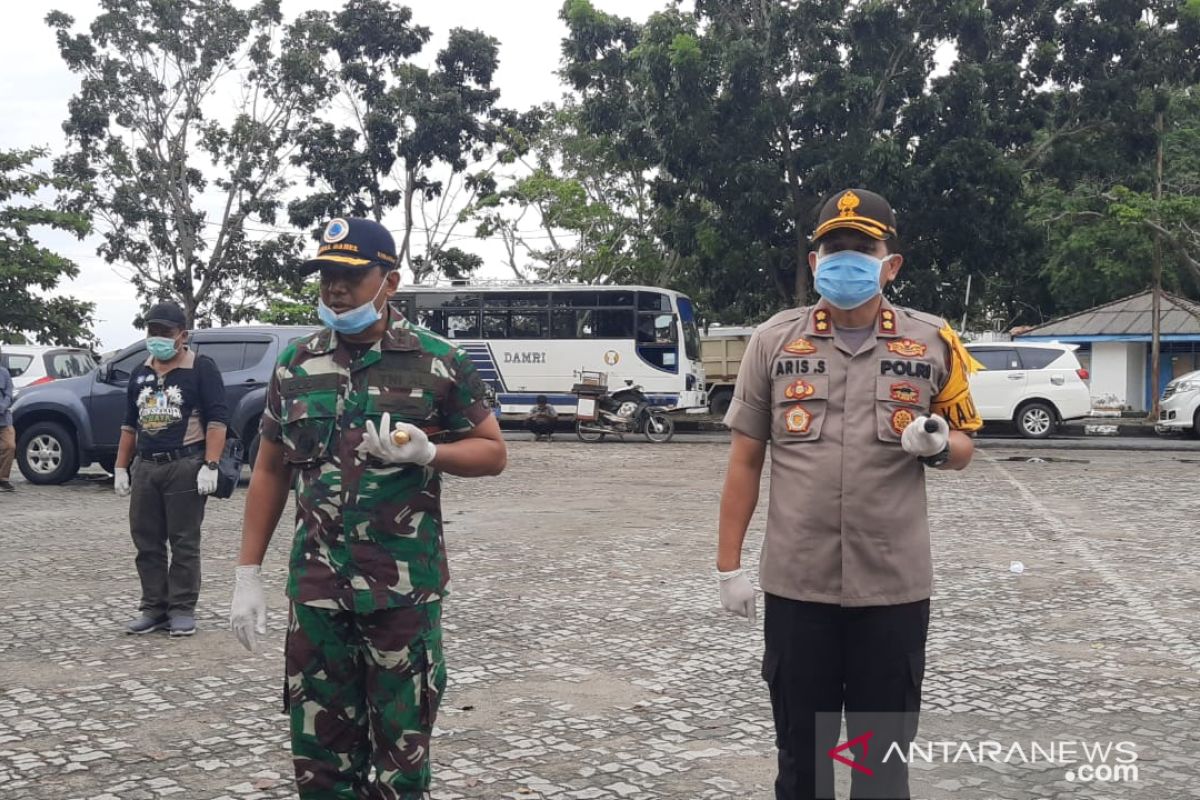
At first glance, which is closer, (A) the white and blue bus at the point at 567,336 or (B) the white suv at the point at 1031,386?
(B) the white suv at the point at 1031,386

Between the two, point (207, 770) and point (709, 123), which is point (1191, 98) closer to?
point (709, 123)

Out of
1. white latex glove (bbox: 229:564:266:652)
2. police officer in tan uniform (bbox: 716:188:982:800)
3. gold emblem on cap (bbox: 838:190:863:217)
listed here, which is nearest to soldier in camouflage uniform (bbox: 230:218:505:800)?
white latex glove (bbox: 229:564:266:652)

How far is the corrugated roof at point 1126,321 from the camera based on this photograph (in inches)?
1228

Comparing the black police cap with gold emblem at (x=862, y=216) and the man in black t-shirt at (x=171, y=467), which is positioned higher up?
the black police cap with gold emblem at (x=862, y=216)

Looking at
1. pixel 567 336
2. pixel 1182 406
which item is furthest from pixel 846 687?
pixel 567 336

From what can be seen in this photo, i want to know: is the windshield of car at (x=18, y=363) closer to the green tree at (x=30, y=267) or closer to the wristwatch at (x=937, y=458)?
the green tree at (x=30, y=267)

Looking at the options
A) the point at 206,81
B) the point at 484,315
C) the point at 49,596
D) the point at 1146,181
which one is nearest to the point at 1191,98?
the point at 1146,181

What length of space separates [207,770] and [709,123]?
2107cm

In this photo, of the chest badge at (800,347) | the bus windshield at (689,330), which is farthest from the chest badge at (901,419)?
the bus windshield at (689,330)

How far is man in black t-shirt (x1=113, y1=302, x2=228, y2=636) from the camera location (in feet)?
21.4

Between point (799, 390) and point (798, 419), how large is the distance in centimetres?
7

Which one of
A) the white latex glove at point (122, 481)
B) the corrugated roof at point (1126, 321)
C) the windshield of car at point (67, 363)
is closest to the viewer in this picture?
the white latex glove at point (122, 481)

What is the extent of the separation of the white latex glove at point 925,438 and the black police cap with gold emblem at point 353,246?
56.9 inches

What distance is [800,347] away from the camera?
10.1 ft
